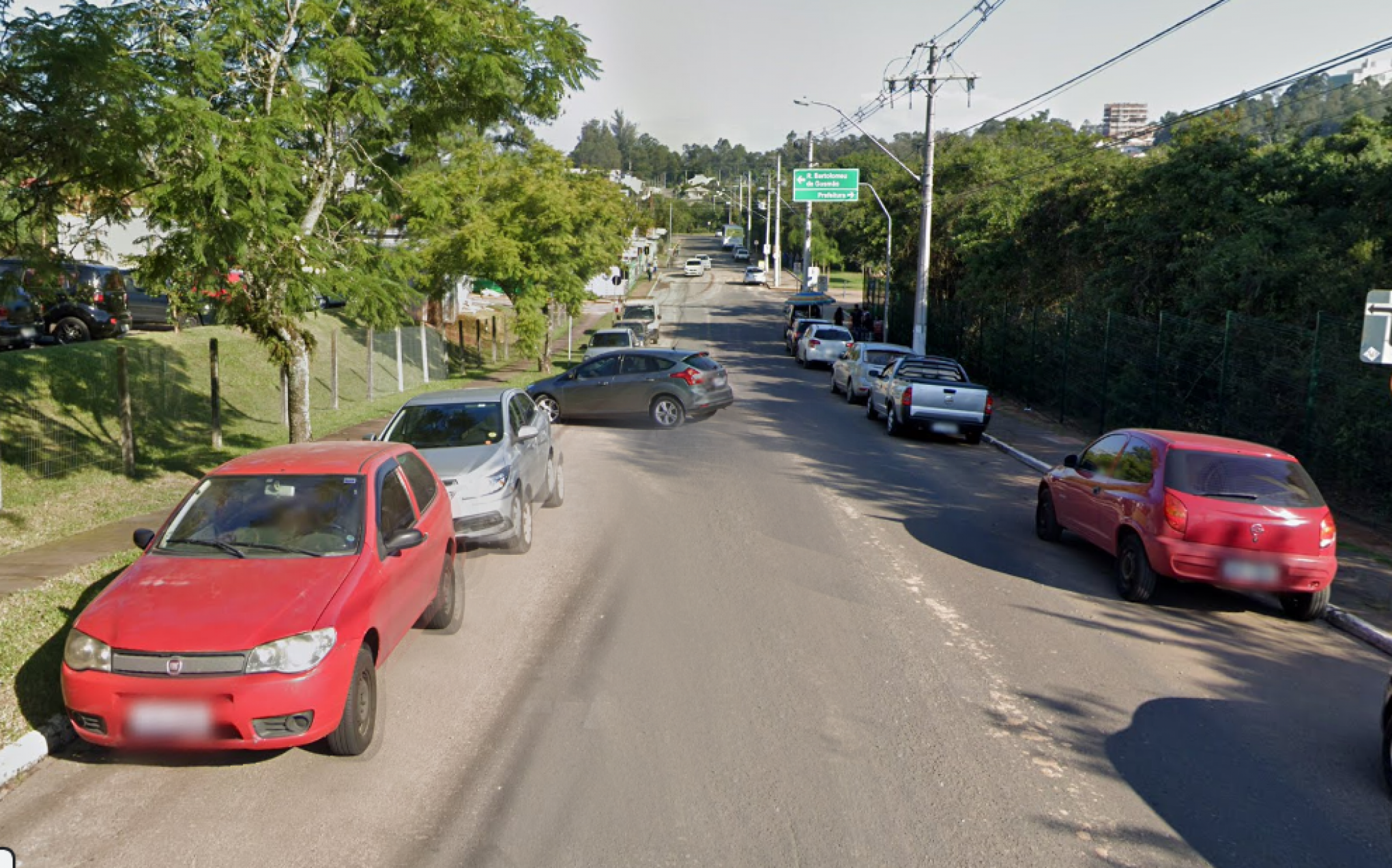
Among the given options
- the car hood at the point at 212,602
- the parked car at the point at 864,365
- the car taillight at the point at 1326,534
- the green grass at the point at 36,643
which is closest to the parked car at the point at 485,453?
the green grass at the point at 36,643

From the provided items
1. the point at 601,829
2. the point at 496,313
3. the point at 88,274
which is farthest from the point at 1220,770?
the point at 496,313

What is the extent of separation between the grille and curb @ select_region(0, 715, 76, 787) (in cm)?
97

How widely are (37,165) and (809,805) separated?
8.81 m

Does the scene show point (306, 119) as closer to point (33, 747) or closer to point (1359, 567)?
point (33, 747)

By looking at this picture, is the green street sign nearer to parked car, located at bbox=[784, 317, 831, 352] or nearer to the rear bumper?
parked car, located at bbox=[784, 317, 831, 352]

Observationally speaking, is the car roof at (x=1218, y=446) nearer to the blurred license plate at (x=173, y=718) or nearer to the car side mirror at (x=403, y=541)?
the car side mirror at (x=403, y=541)

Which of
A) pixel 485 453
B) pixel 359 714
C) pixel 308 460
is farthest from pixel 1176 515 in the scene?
pixel 308 460

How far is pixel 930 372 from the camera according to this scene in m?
21.9

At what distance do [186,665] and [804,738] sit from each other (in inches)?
138

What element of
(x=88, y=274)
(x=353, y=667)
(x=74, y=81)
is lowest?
(x=353, y=667)

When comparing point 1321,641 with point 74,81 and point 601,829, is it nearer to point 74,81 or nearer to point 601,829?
point 601,829

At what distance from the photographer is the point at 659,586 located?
10078 mm

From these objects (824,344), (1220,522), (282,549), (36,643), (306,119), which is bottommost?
(36,643)

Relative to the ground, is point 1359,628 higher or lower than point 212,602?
lower
